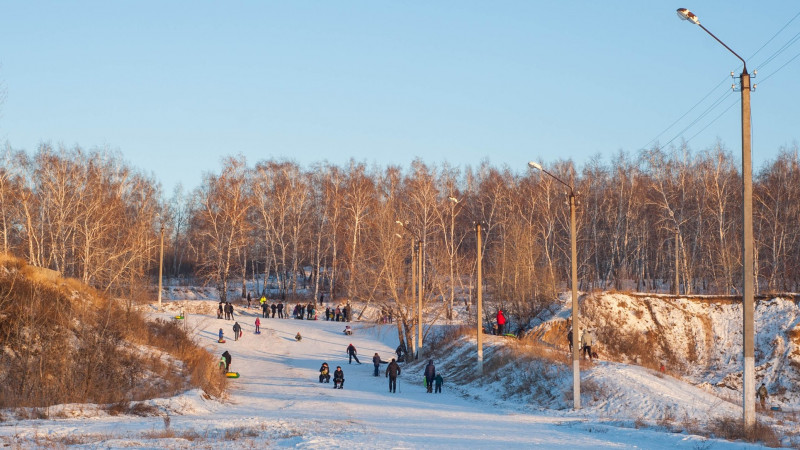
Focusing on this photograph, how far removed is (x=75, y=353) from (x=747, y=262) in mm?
21307

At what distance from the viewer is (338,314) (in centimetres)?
6231

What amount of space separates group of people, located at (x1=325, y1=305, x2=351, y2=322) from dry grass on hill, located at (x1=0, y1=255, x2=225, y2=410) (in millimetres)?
28631

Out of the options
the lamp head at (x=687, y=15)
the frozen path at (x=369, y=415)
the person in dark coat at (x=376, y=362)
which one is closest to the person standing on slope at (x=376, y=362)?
the person in dark coat at (x=376, y=362)

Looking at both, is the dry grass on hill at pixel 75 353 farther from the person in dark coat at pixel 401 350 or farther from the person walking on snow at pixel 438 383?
the person in dark coat at pixel 401 350

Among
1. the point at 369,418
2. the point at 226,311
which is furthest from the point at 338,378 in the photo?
the point at 226,311

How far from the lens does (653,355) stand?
45.1m

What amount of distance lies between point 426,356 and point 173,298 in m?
37.1

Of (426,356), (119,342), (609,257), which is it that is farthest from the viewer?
(609,257)

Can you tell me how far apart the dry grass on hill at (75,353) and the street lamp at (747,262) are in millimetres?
16921

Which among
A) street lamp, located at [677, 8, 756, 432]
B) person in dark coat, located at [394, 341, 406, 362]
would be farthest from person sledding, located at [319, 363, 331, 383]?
street lamp, located at [677, 8, 756, 432]

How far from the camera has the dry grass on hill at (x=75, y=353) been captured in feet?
74.4

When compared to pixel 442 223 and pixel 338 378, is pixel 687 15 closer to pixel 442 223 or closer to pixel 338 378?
pixel 338 378

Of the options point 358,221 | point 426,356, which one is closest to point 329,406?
point 426,356

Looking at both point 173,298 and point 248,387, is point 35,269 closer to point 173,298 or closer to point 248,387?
point 248,387
